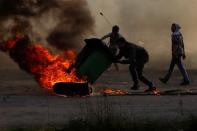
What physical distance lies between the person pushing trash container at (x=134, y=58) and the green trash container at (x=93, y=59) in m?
0.45

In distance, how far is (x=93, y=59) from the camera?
18.2 metres

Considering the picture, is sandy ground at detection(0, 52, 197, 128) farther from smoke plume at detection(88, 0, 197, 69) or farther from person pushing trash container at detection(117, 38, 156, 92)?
smoke plume at detection(88, 0, 197, 69)

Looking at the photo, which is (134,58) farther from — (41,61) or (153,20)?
(153,20)

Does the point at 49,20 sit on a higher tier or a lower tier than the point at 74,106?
higher

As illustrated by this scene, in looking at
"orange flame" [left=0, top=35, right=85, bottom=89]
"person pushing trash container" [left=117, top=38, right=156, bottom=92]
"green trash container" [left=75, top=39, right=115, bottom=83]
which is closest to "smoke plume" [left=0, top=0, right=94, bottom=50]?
"orange flame" [left=0, top=35, right=85, bottom=89]

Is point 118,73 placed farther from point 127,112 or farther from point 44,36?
point 127,112

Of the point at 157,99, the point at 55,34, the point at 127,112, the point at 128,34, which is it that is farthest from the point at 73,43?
the point at 128,34

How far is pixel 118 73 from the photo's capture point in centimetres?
2686

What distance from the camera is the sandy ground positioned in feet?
43.7

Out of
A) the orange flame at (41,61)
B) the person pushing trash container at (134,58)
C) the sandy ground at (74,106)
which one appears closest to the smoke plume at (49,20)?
the orange flame at (41,61)

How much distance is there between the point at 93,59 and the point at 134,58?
120cm

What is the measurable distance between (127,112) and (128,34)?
1883 centimetres

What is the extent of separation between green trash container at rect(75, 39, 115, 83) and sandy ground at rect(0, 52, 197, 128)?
105cm

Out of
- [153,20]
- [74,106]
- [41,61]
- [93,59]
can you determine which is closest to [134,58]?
[93,59]
